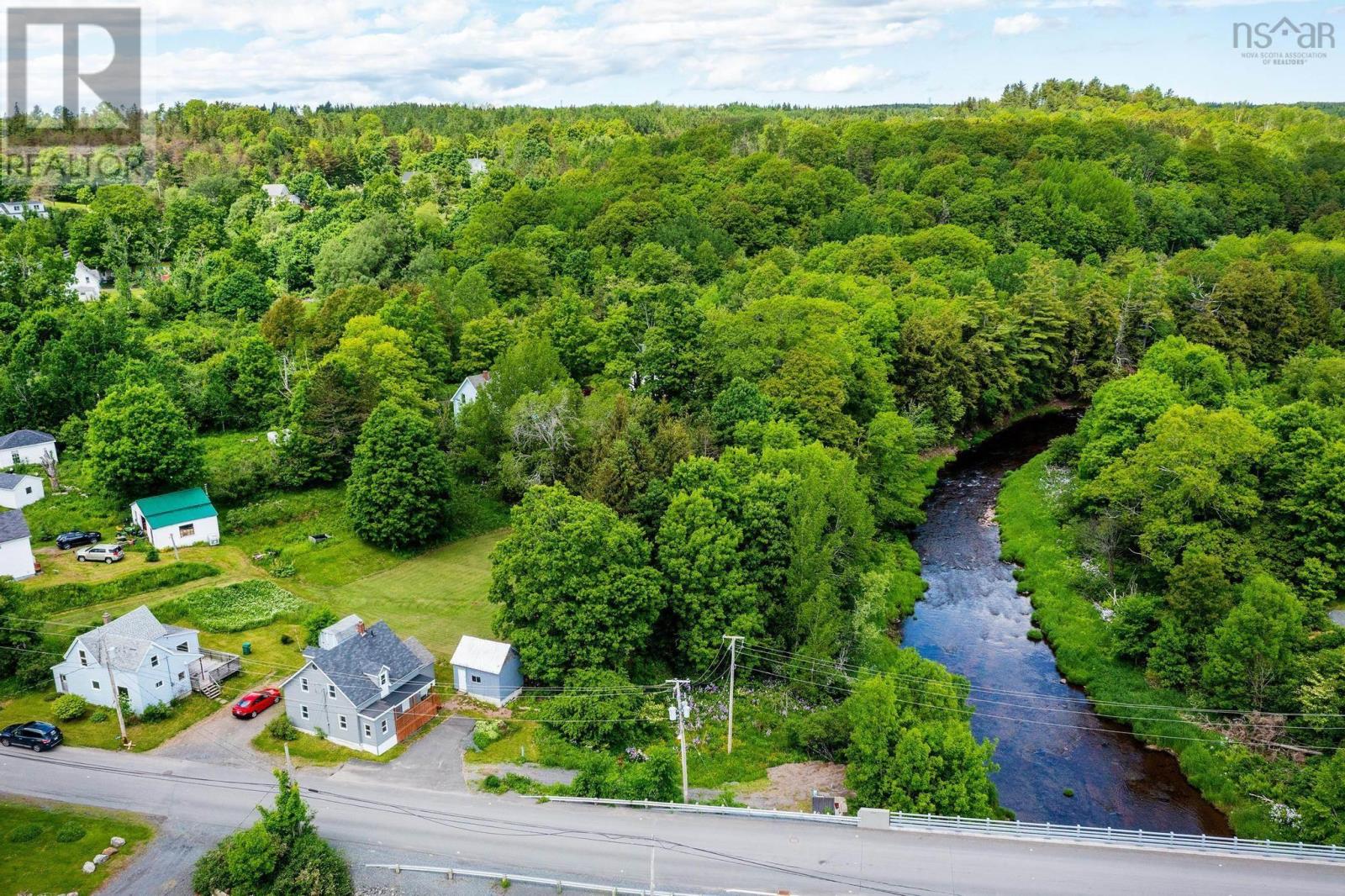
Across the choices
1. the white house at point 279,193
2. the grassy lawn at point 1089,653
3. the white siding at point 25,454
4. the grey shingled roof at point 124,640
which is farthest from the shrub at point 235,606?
the white house at point 279,193

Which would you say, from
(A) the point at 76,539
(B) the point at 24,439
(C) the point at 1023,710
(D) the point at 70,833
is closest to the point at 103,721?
(D) the point at 70,833

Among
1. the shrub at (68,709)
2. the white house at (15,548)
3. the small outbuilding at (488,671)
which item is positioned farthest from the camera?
the white house at (15,548)

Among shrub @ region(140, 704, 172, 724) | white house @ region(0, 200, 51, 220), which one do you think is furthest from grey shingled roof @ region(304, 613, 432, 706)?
white house @ region(0, 200, 51, 220)

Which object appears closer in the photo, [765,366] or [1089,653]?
[1089,653]

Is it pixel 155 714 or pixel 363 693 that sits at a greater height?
pixel 363 693

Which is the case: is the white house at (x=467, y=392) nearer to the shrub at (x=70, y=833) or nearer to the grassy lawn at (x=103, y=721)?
the grassy lawn at (x=103, y=721)

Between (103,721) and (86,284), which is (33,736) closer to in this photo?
(103,721)

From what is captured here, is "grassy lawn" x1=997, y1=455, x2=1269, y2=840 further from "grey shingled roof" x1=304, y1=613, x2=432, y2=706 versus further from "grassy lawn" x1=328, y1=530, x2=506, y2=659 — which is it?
"grey shingled roof" x1=304, y1=613, x2=432, y2=706
